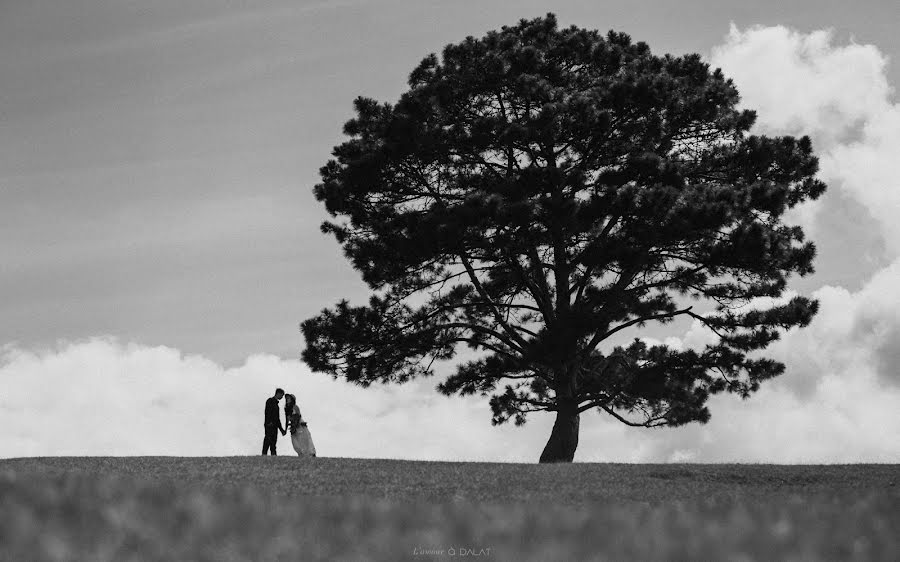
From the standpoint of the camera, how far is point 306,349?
24.6m

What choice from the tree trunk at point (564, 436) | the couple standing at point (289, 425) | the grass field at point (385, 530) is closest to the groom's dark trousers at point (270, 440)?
the couple standing at point (289, 425)

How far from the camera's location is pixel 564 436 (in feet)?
79.5

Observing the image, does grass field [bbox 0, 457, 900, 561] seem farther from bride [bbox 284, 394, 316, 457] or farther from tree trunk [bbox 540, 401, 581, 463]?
tree trunk [bbox 540, 401, 581, 463]

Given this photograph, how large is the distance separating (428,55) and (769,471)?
1396 centimetres

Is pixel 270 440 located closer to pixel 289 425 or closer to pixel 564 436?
pixel 289 425

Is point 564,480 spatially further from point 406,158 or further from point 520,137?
point 406,158

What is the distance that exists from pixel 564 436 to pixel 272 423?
7.58m

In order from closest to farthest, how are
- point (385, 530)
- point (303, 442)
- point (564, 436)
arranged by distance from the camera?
point (385, 530) < point (303, 442) < point (564, 436)

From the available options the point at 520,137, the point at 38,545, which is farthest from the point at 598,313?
the point at 38,545

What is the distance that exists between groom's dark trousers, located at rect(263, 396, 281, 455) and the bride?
26cm

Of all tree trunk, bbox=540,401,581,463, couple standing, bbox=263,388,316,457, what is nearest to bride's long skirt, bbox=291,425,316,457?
couple standing, bbox=263,388,316,457

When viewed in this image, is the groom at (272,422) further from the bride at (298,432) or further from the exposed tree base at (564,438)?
the exposed tree base at (564,438)

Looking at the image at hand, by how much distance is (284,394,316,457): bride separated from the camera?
21.6 metres

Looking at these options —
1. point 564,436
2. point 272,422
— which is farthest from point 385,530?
point 564,436
